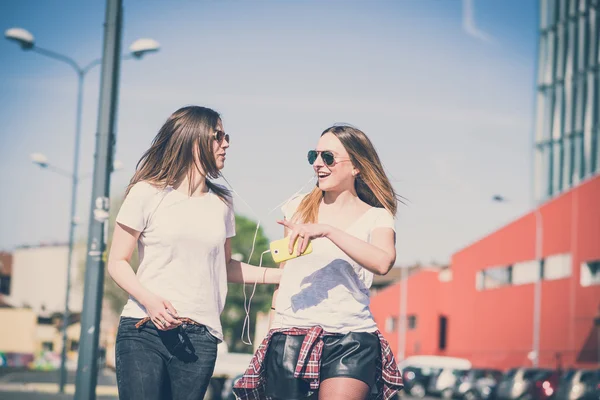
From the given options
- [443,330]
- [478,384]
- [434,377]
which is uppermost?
[443,330]

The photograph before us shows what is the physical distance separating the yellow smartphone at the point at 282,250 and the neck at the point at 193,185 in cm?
47

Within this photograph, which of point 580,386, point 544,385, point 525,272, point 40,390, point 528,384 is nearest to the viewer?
point 580,386

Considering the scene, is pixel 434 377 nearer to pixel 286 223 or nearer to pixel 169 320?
pixel 286 223

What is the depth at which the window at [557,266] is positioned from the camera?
4822 centimetres

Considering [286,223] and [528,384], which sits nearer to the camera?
[286,223]

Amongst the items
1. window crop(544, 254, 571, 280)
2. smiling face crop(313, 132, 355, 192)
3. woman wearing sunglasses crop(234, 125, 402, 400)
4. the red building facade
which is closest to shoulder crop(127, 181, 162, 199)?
woman wearing sunglasses crop(234, 125, 402, 400)

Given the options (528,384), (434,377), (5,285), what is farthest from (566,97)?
(5,285)

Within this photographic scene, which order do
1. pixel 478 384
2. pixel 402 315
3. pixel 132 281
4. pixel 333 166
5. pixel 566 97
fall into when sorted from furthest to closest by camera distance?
pixel 566 97 < pixel 402 315 < pixel 478 384 < pixel 333 166 < pixel 132 281

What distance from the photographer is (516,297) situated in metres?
54.2

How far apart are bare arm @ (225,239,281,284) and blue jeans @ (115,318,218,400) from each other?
626 millimetres

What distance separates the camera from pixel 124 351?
15.3 ft

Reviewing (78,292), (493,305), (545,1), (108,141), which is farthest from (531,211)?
(108,141)

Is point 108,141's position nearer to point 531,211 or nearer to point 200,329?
point 200,329

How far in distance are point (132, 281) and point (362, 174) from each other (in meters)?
1.41
